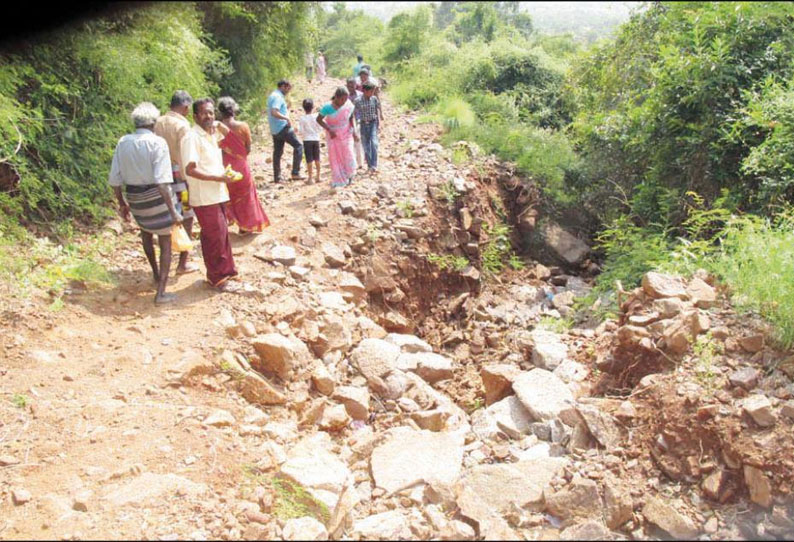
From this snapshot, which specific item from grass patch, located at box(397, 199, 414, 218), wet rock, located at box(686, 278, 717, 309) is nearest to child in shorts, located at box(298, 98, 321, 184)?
grass patch, located at box(397, 199, 414, 218)

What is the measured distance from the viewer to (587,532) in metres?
2.69

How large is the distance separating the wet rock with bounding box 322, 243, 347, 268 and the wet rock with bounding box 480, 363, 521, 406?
75.4 inches

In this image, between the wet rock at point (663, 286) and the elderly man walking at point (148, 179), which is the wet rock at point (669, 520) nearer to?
the wet rock at point (663, 286)

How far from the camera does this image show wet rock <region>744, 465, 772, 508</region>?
3125 mm

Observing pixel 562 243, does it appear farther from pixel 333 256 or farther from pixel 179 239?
pixel 179 239

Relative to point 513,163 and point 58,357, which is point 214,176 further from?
point 513,163

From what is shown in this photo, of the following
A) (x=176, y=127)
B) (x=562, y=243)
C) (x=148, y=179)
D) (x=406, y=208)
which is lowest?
(x=562, y=243)

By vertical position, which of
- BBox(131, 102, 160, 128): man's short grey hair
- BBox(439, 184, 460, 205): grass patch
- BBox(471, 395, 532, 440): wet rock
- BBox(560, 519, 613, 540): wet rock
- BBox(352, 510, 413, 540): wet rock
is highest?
BBox(131, 102, 160, 128): man's short grey hair

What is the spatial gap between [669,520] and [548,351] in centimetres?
247

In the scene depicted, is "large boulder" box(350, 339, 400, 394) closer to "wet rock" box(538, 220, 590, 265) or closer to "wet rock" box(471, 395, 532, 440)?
"wet rock" box(471, 395, 532, 440)

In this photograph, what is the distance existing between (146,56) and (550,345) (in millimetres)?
5571

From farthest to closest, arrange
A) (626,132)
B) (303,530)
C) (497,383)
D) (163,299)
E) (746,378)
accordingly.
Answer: (626,132) → (497,383) → (163,299) → (746,378) → (303,530)

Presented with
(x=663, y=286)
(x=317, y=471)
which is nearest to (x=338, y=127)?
(x=663, y=286)

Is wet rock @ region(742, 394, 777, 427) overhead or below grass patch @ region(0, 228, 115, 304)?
below
